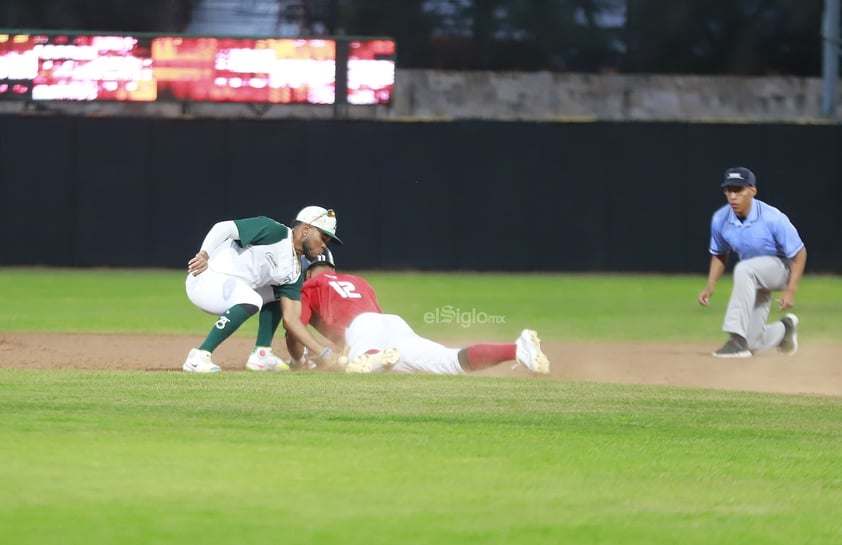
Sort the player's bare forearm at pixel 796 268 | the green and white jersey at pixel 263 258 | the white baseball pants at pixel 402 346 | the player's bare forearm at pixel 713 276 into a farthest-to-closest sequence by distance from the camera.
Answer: the player's bare forearm at pixel 796 268, the player's bare forearm at pixel 713 276, the white baseball pants at pixel 402 346, the green and white jersey at pixel 263 258

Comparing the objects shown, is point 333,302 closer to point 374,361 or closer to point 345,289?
point 345,289

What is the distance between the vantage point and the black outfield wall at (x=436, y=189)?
70.7ft

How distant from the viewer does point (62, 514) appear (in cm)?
524

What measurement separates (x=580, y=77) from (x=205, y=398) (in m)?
19.7

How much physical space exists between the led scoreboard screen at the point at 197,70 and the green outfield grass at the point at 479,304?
2657 mm

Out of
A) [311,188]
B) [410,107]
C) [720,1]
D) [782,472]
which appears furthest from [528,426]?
[720,1]

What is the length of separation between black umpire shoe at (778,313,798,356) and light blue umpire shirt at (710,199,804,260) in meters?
0.51

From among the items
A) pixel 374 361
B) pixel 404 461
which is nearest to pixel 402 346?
pixel 374 361

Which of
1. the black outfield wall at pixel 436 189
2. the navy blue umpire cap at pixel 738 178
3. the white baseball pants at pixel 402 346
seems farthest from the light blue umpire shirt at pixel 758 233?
the black outfield wall at pixel 436 189

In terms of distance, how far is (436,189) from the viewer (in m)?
21.8

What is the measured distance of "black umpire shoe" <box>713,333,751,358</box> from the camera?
11.6 meters

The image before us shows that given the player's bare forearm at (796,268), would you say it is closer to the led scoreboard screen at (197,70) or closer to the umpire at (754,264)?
the umpire at (754,264)

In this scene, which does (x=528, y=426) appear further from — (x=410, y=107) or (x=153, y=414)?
(x=410, y=107)

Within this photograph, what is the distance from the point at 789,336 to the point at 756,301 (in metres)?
0.41
